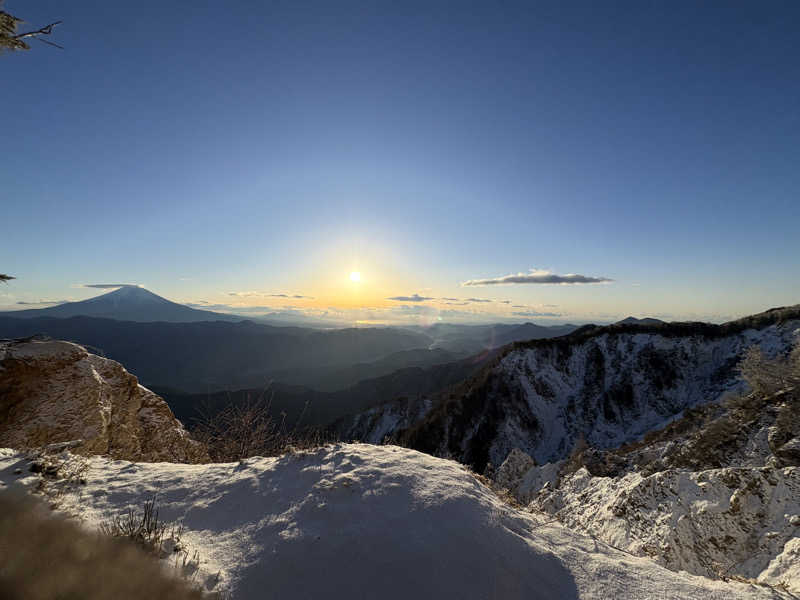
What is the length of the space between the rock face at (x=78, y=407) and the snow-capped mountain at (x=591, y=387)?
1544 inches

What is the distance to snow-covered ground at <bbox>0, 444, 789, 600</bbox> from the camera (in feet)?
12.5

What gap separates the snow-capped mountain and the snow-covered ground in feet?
139

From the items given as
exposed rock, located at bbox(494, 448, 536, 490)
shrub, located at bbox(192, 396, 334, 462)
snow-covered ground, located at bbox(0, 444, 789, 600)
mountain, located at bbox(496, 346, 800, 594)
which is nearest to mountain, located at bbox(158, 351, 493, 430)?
exposed rock, located at bbox(494, 448, 536, 490)

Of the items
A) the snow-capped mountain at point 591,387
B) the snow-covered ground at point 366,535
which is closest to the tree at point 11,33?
the snow-covered ground at point 366,535

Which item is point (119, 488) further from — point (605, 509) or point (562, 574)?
point (605, 509)

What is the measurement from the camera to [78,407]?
11.2 meters

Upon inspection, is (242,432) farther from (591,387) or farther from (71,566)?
(591,387)

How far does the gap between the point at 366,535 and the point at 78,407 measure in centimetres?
1304

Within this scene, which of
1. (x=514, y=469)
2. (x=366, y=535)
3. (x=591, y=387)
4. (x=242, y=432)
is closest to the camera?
(x=366, y=535)

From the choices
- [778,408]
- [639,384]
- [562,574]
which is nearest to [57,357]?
[562,574]

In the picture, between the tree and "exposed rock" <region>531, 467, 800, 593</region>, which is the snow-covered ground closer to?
"exposed rock" <region>531, 467, 800, 593</region>

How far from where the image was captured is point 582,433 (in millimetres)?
43312

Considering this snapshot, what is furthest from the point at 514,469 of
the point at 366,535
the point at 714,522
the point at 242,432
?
the point at 366,535

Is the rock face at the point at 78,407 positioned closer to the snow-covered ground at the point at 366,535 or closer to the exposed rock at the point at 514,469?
the snow-covered ground at the point at 366,535
